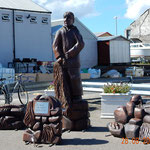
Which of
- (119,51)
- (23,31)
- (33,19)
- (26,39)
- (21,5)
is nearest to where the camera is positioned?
(23,31)

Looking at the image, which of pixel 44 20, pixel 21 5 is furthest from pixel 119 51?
pixel 21 5

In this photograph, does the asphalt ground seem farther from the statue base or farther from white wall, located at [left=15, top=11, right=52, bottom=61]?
white wall, located at [left=15, top=11, right=52, bottom=61]

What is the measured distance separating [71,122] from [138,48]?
3825 centimetres

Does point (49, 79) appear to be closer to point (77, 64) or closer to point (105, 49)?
point (105, 49)

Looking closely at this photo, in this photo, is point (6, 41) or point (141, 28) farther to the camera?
point (141, 28)

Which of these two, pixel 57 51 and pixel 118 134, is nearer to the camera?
pixel 118 134

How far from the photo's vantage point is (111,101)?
9.05 meters

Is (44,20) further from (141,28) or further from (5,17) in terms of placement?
(141,28)

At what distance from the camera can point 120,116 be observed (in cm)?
693

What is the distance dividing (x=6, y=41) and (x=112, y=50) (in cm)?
1138

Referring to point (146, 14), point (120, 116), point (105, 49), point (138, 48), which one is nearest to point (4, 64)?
point (105, 49)

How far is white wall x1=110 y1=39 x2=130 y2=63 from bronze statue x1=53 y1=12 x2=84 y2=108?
78.2 feet

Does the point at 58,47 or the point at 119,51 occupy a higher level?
the point at 119,51

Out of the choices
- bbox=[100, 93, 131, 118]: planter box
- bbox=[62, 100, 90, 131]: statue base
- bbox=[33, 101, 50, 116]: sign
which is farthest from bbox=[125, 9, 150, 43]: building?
bbox=[33, 101, 50, 116]: sign
